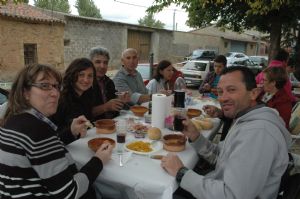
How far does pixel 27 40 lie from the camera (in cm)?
1366

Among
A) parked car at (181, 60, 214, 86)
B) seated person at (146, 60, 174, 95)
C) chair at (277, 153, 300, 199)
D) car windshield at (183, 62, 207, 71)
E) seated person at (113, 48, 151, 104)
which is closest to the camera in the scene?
chair at (277, 153, 300, 199)

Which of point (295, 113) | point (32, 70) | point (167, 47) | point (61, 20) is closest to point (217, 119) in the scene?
point (295, 113)

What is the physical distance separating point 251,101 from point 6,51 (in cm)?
1339

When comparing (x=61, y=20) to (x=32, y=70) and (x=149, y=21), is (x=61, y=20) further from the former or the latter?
(x=149, y=21)

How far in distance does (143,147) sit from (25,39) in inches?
523

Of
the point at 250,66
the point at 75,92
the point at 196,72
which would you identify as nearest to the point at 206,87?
the point at 75,92

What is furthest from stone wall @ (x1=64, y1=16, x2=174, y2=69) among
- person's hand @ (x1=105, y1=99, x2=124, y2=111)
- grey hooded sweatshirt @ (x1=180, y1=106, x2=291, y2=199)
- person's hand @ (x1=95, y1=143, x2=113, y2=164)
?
grey hooded sweatshirt @ (x1=180, y1=106, x2=291, y2=199)

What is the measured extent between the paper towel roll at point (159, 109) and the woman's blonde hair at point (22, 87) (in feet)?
3.72

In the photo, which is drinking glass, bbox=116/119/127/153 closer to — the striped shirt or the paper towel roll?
the paper towel roll

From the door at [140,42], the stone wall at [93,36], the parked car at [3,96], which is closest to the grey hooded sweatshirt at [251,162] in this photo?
the parked car at [3,96]

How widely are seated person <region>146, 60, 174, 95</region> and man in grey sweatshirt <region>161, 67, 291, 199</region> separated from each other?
9.56ft

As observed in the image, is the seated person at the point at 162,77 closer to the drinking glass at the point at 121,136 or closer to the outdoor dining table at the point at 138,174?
the drinking glass at the point at 121,136

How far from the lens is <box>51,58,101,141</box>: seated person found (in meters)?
2.72

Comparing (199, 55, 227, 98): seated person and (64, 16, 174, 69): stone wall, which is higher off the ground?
(64, 16, 174, 69): stone wall
